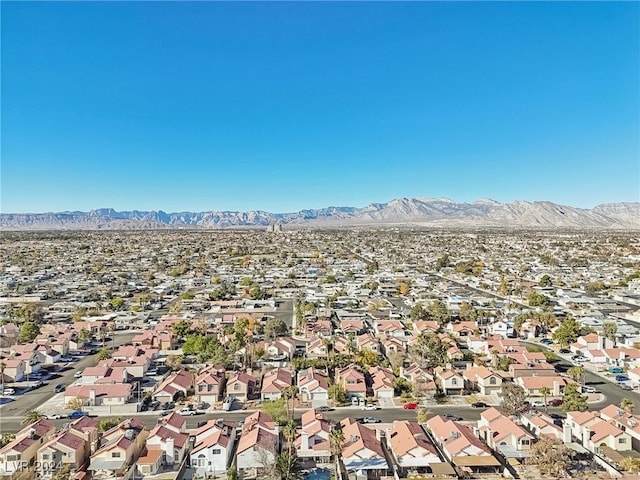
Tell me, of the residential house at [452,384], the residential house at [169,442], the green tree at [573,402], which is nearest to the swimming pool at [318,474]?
the residential house at [169,442]

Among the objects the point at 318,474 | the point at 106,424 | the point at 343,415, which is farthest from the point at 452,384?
the point at 106,424

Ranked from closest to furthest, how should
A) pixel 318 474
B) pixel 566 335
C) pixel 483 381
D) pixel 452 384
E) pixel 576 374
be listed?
pixel 318 474
pixel 452 384
pixel 483 381
pixel 576 374
pixel 566 335

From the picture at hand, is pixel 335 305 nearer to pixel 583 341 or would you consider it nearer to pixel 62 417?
pixel 583 341

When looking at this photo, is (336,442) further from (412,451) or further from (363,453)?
(412,451)

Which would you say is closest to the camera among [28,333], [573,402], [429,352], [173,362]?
[573,402]

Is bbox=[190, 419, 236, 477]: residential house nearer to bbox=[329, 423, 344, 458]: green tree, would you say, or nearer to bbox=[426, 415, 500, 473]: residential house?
bbox=[329, 423, 344, 458]: green tree

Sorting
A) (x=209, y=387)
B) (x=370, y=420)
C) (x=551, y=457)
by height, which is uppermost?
(x=551, y=457)
